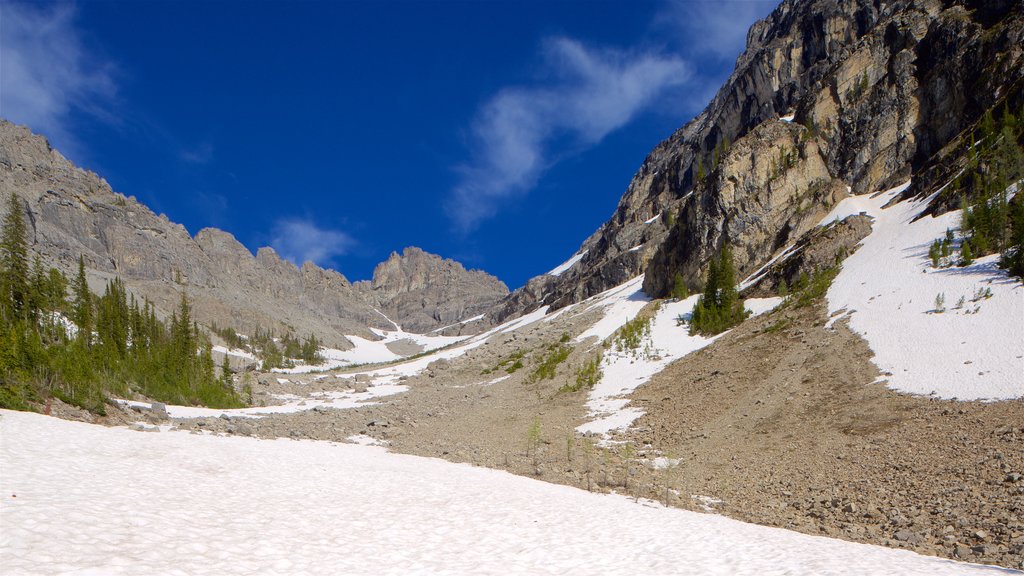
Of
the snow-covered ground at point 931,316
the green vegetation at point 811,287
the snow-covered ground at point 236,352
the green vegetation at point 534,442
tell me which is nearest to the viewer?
the snow-covered ground at point 931,316

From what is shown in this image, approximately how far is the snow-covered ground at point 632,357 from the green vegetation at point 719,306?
4.20 feet

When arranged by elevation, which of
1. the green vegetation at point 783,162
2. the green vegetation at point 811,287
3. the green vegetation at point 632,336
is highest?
the green vegetation at point 783,162

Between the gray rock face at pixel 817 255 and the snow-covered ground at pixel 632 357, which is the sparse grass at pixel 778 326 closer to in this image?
the snow-covered ground at pixel 632 357

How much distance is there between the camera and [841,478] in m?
13.1

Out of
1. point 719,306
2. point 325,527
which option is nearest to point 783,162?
point 719,306

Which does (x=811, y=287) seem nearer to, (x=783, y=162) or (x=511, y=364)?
(x=511, y=364)

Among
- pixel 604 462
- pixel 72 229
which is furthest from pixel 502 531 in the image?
pixel 72 229

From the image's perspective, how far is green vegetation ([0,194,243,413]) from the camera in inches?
798

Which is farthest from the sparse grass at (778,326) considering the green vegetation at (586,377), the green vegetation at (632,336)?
the green vegetation at (586,377)

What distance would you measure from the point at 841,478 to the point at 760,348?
18.0 metres

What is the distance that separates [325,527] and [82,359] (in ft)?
106

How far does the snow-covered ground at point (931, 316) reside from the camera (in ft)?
56.8

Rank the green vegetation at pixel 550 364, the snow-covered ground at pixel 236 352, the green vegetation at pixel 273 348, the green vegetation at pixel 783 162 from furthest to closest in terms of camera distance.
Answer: the green vegetation at pixel 273 348 < the snow-covered ground at pixel 236 352 < the green vegetation at pixel 783 162 < the green vegetation at pixel 550 364

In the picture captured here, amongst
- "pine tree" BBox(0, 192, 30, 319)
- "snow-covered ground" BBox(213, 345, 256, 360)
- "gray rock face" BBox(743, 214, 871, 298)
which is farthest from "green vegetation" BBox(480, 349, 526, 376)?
"snow-covered ground" BBox(213, 345, 256, 360)
